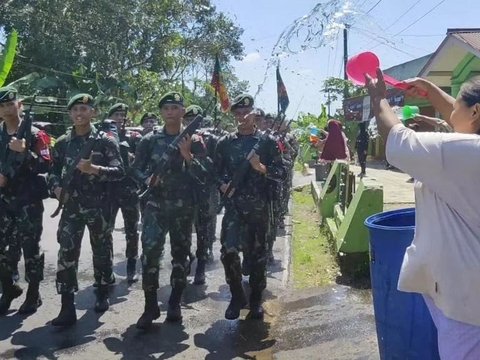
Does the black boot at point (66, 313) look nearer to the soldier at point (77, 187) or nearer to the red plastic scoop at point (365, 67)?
the soldier at point (77, 187)

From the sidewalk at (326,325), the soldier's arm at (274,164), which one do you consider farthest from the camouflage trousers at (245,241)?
the sidewalk at (326,325)

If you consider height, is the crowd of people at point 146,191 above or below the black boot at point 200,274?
above

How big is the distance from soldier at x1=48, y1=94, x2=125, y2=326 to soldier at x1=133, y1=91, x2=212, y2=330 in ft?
0.98

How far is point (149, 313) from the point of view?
4.80 m

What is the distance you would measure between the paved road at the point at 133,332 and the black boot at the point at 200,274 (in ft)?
0.26

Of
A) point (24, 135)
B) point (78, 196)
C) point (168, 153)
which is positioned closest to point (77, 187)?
point (78, 196)

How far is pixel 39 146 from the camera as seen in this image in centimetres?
505

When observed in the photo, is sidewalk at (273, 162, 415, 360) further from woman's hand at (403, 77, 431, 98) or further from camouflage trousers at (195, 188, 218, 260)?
woman's hand at (403, 77, 431, 98)

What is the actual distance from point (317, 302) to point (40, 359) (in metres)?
2.53

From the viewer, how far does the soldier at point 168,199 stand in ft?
15.6

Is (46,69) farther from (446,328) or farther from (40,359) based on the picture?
(446,328)

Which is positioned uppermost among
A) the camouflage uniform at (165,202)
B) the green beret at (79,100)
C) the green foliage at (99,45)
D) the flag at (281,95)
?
the green foliage at (99,45)

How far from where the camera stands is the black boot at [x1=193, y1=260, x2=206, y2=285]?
6.32 metres

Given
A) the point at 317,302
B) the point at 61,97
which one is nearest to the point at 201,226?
the point at 317,302
